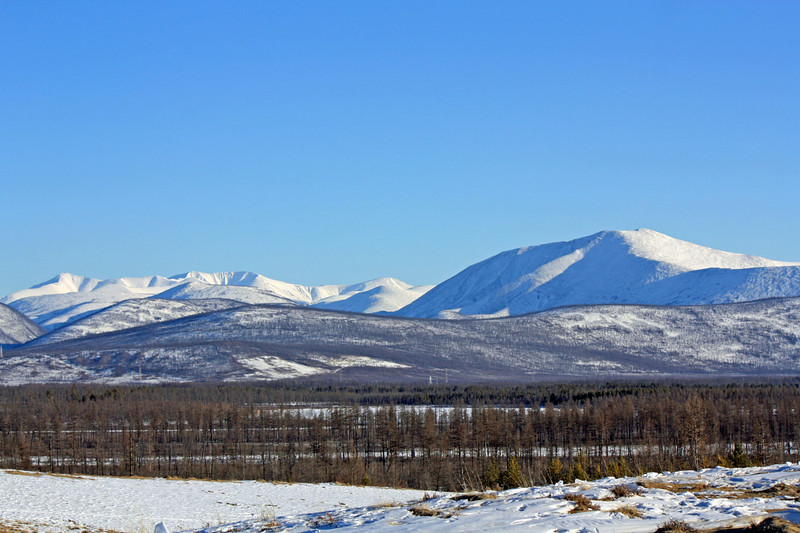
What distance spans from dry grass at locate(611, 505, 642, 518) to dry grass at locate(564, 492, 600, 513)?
0.52 meters

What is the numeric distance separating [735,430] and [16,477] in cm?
9127

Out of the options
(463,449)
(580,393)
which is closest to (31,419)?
(463,449)

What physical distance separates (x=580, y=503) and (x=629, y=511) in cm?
117

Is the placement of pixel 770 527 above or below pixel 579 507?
above

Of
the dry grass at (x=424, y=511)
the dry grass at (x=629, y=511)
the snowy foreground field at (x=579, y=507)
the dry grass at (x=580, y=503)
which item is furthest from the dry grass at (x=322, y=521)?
the dry grass at (x=629, y=511)

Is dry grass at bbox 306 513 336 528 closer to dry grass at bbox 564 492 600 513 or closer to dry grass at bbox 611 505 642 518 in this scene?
dry grass at bbox 564 492 600 513

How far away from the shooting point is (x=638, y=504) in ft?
59.4

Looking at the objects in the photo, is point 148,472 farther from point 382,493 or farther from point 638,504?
point 638,504

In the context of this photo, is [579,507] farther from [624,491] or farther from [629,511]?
[624,491]

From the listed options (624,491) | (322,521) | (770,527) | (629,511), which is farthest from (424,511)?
(770,527)

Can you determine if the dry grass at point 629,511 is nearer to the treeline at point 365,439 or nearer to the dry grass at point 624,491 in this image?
the dry grass at point 624,491

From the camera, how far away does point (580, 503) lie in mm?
18016

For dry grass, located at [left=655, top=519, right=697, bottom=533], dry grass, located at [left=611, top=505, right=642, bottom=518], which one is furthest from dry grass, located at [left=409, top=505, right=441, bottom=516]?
dry grass, located at [left=655, top=519, right=697, bottom=533]

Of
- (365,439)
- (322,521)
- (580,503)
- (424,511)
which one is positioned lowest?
(365,439)
